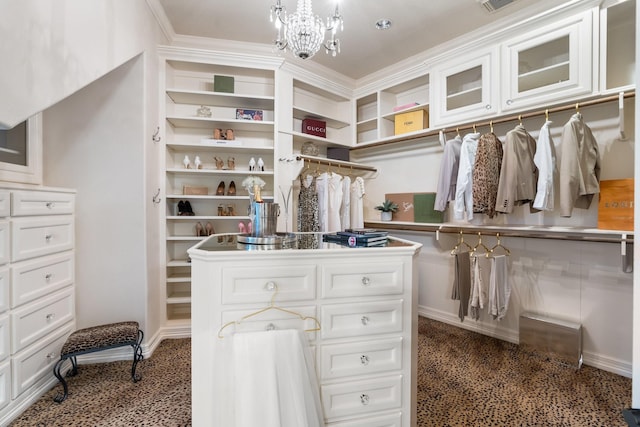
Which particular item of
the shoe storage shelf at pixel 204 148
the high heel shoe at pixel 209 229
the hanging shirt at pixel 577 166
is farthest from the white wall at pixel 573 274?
the high heel shoe at pixel 209 229

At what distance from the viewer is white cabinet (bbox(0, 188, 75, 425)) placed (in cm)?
152

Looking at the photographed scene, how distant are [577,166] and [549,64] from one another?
838 millimetres

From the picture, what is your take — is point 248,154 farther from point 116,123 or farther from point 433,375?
point 433,375

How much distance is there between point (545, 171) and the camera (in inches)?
81.3

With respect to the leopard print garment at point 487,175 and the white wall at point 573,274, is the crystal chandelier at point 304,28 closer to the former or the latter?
the leopard print garment at point 487,175

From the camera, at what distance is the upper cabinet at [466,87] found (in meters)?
2.41

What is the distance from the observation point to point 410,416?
1259 millimetres

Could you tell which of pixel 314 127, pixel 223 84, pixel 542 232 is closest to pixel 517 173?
pixel 542 232

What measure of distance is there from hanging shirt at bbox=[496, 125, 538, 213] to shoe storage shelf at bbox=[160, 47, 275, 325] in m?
2.03

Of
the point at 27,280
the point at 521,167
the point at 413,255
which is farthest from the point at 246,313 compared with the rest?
the point at 521,167

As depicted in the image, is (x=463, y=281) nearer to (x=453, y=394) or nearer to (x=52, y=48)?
(x=453, y=394)

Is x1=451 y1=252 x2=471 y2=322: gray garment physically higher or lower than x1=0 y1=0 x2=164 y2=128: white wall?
lower

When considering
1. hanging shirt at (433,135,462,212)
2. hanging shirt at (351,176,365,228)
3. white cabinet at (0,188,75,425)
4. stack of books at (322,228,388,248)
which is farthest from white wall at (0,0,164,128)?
hanging shirt at (433,135,462,212)

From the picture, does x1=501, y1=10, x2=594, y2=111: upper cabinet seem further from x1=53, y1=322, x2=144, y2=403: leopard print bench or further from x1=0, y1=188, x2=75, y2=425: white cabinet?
x1=0, y1=188, x2=75, y2=425: white cabinet
